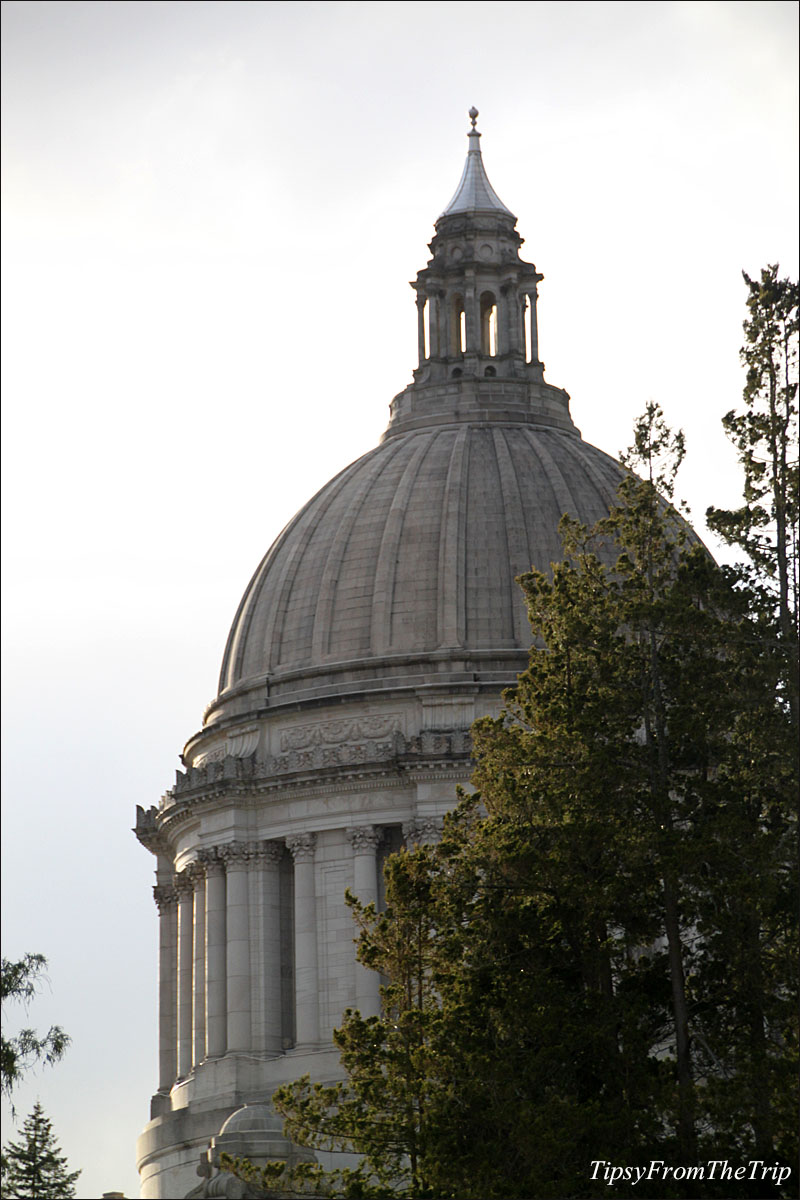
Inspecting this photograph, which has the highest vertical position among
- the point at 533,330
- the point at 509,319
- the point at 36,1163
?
the point at 509,319

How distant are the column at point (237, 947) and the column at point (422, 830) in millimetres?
5301

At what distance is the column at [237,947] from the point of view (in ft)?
236

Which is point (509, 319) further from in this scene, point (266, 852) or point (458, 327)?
point (266, 852)

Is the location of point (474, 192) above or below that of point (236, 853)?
above

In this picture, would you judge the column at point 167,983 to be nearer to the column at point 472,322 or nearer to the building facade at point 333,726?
the building facade at point 333,726

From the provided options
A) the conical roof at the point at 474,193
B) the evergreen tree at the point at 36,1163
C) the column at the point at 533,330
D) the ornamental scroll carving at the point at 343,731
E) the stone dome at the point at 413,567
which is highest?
the conical roof at the point at 474,193

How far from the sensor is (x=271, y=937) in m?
72.8

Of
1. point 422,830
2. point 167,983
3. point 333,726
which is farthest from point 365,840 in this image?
point 167,983

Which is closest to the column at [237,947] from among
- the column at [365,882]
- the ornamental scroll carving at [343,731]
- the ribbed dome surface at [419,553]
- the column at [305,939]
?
the column at [305,939]

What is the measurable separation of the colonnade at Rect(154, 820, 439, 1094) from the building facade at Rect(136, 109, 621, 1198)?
6cm

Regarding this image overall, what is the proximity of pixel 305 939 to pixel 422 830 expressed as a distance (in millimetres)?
4725

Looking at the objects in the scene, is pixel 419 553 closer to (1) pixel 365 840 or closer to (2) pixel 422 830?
(1) pixel 365 840

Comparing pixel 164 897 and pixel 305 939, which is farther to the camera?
pixel 164 897

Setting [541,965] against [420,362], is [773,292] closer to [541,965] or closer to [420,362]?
[541,965]
